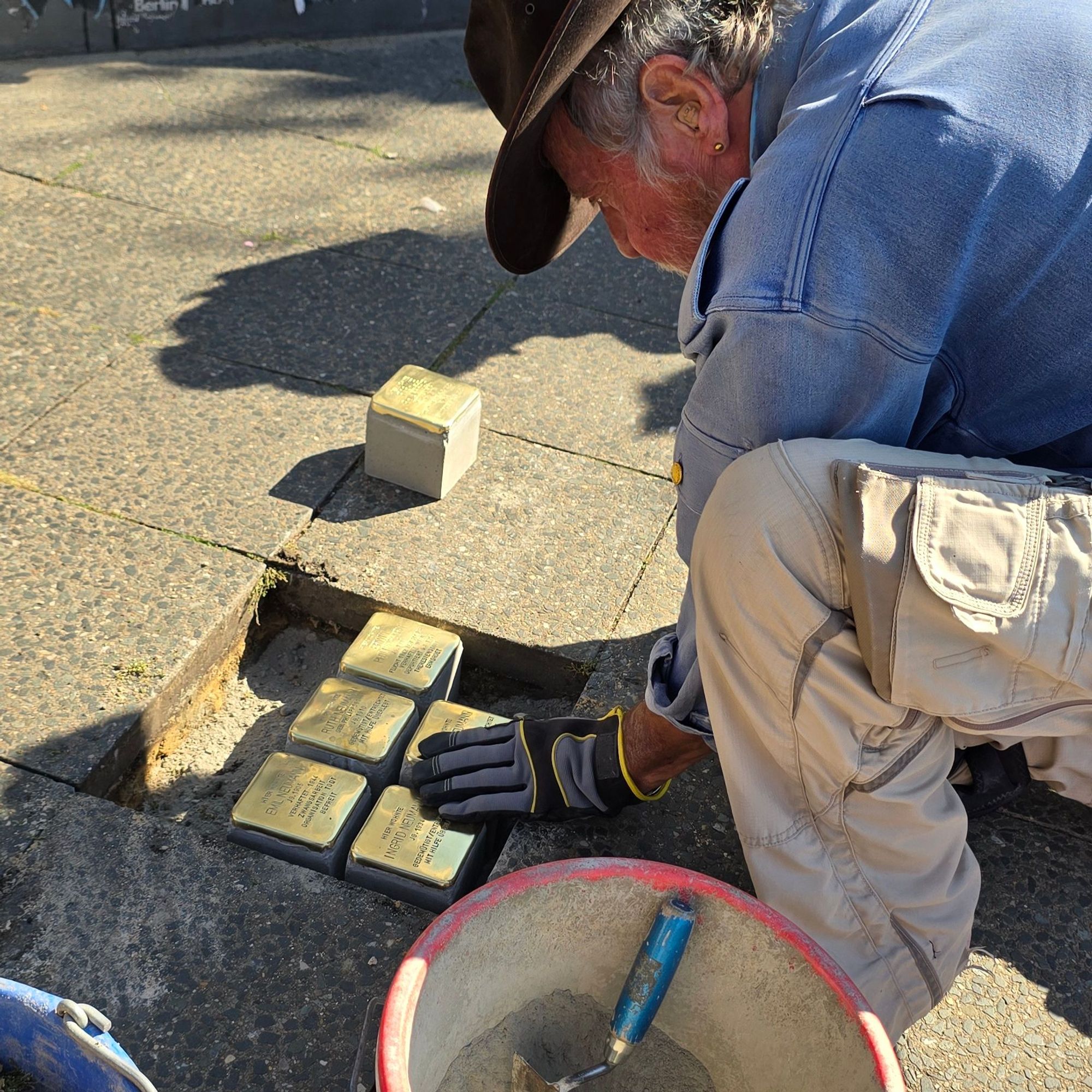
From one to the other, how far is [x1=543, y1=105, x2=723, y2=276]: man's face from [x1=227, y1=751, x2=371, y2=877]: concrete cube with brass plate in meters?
1.07

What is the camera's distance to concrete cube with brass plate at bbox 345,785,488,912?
1.86 m

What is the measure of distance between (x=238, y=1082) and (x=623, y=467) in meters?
1.74

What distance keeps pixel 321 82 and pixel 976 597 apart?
430 centimetres

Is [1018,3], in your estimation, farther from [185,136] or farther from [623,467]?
[185,136]

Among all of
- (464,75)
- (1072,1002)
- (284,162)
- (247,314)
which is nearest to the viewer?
(1072,1002)

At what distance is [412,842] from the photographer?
6.26ft

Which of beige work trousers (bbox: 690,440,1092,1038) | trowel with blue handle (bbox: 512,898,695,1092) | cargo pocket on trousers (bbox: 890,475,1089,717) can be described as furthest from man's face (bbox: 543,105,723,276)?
trowel with blue handle (bbox: 512,898,695,1092)

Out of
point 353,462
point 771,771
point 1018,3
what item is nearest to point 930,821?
point 771,771

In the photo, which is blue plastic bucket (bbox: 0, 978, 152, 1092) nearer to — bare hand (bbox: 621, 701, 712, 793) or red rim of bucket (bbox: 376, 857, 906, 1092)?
red rim of bucket (bbox: 376, 857, 906, 1092)

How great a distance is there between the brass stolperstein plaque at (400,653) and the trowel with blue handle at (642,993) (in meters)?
0.86

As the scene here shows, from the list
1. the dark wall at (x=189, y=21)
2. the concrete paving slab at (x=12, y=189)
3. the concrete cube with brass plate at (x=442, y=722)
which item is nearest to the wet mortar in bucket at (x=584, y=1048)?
the concrete cube with brass plate at (x=442, y=722)

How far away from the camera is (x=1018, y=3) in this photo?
1.59 metres

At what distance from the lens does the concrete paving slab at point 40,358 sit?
2746 mm

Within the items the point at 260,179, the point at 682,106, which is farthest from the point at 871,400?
the point at 260,179
